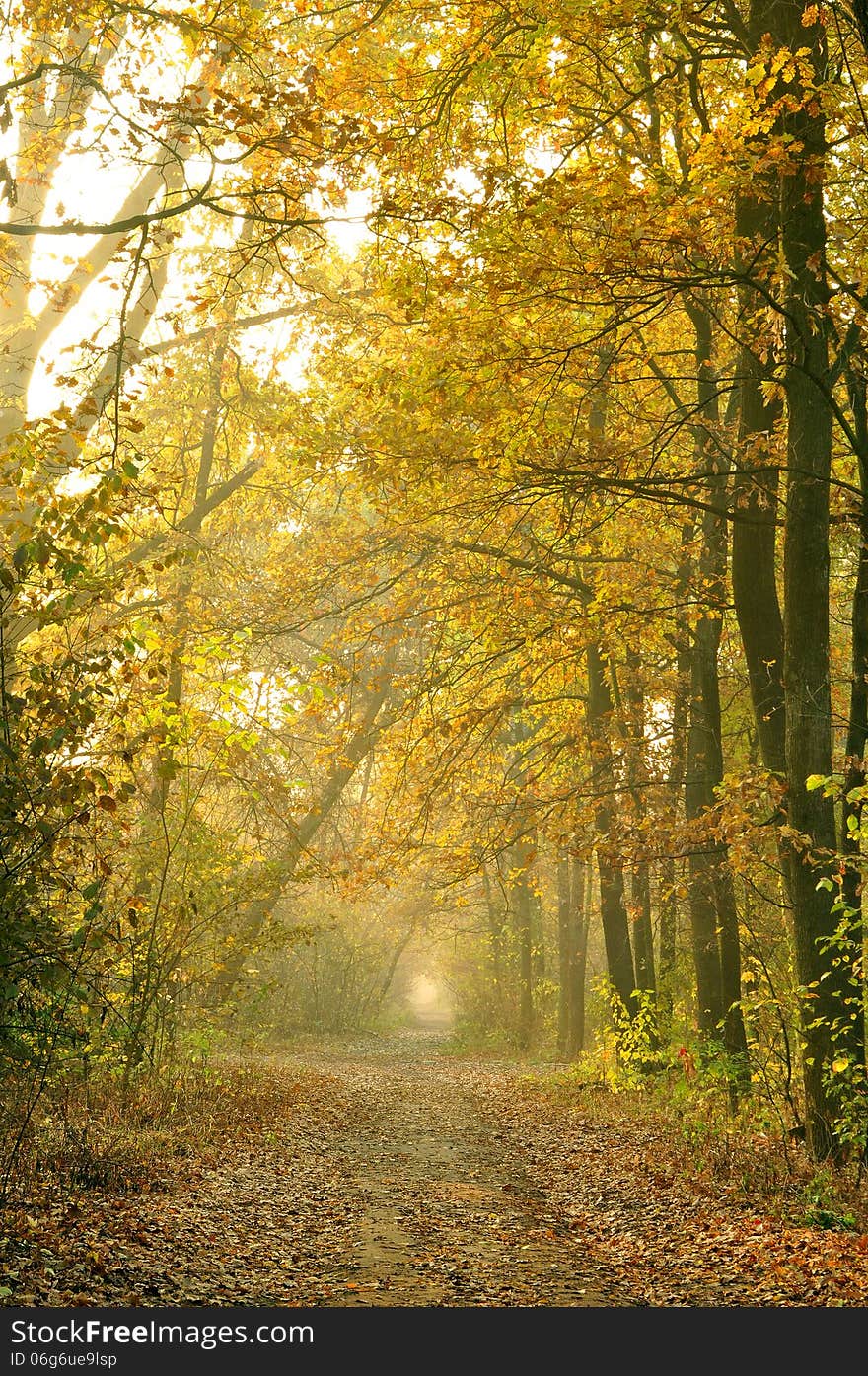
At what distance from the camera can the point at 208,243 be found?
1791cm

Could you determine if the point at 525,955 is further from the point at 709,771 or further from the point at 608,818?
the point at 709,771

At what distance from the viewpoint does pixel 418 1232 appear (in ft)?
22.9

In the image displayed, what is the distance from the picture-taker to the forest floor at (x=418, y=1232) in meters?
5.48

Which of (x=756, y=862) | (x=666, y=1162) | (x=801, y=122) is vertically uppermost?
(x=801, y=122)

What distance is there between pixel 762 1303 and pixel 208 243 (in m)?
17.3

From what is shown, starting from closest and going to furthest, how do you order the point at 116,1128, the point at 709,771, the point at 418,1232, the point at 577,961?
the point at 418,1232 < the point at 116,1128 < the point at 709,771 < the point at 577,961

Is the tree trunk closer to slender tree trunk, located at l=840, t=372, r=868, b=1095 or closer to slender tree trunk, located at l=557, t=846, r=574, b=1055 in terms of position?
slender tree trunk, located at l=840, t=372, r=868, b=1095

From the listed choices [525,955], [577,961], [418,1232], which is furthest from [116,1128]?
[525,955]

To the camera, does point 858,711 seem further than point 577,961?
No

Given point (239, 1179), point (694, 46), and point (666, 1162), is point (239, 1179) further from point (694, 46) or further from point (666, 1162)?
point (694, 46)

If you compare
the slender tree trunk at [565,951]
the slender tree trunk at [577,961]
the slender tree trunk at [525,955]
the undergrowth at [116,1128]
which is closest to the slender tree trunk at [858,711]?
the undergrowth at [116,1128]

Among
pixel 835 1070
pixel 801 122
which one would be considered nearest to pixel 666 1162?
pixel 835 1070

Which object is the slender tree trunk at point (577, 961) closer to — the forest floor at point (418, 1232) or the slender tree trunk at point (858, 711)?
the forest floor at point (418, 1232)

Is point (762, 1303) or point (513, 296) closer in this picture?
point (762, 1303)
